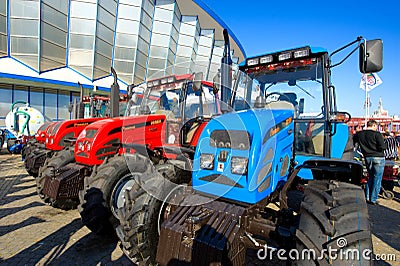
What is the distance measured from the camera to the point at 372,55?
2.63 m

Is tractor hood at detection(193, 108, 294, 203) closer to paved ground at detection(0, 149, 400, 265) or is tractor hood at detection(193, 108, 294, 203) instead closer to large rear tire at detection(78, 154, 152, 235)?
large rear tire at detection(78, 154, 152, 235)

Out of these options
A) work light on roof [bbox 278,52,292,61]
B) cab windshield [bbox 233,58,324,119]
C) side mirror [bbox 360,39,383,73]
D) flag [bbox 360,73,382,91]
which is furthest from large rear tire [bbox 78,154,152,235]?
flag [bbox 360,73,382,91]

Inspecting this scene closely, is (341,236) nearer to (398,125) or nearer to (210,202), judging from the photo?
(210,202)

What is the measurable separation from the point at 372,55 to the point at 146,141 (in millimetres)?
3538

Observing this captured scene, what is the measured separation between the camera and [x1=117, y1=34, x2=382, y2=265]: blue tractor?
188 centimetres

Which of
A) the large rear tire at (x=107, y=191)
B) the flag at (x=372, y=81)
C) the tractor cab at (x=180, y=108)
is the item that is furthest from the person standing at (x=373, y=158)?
the flag at (x=372, y=81)

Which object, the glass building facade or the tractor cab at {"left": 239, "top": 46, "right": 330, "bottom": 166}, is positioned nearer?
the tractor cab at {"left": 239, "top": 46, "right": 330, "bottom": 166}

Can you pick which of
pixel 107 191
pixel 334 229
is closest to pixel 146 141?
pixel 107 191

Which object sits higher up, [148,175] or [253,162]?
[253,162]

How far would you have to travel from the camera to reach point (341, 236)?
1816 mm

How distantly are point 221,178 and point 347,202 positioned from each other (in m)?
1.08

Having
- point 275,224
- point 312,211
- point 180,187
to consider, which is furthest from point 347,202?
point 180,187

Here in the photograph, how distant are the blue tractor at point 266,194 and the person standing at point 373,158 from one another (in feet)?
8.68

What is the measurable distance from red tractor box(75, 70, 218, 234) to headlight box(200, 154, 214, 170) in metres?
0.90
